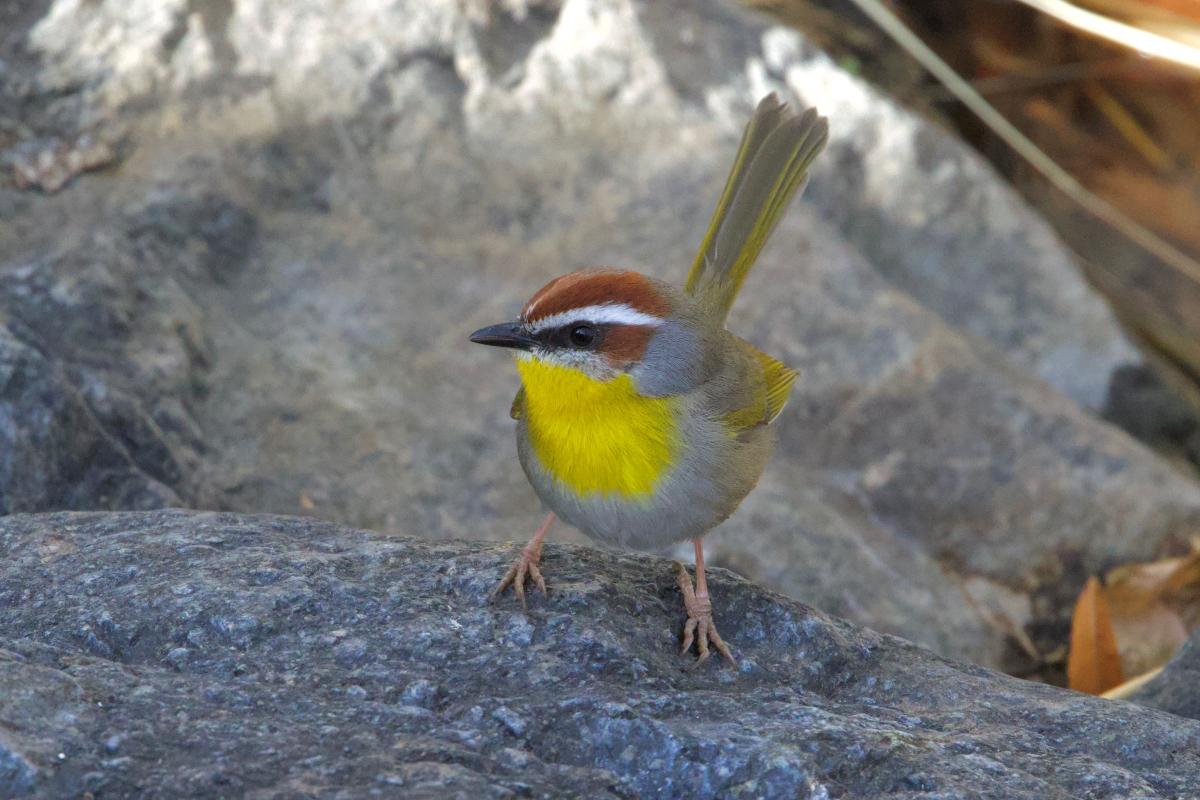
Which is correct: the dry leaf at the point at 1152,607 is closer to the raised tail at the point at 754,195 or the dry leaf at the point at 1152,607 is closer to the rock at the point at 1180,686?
the rock at the point at 1180,686

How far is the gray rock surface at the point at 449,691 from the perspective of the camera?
2.46 meters

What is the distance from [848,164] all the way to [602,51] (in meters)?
1.51

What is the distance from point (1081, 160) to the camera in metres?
9.14

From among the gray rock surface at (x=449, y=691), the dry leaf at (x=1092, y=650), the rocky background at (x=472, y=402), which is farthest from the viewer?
the dry leaf at (x=1092, y=650)

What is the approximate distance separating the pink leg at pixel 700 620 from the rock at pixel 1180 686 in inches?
57.0

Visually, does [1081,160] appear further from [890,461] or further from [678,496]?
[678,496]

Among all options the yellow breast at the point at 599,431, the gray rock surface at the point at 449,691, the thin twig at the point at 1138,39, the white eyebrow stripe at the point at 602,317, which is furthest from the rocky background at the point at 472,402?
the thin twig at the point at 1138,39

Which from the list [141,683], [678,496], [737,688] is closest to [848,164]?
[678,496]

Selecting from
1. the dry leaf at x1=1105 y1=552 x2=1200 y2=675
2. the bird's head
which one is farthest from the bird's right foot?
the dry leaf at x1=1105 y1=552 x2=1200 y2=675

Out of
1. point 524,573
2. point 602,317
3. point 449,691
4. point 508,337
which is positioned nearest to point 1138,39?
point 602,317

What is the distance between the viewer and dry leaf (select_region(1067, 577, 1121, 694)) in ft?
16.9

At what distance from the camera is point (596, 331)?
367 cm

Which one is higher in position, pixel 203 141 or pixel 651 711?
pixel 203 141

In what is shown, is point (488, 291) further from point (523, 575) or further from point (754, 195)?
point (523, 575)
